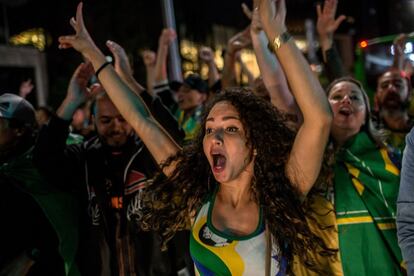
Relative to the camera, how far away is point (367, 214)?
2.47 meters

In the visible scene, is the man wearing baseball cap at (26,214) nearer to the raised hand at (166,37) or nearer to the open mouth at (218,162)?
the open mouth at (218,162)

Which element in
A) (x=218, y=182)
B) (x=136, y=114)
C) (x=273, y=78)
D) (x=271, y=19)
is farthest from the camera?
(x=273, y=78)

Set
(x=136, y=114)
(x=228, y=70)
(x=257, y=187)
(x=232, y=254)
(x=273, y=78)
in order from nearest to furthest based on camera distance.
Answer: (x=232, y=254)
(x=257, y=187)
(x=136, y=114)
(x=273, y=78)
(x=228, y=70)

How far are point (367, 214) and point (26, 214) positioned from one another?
188cm

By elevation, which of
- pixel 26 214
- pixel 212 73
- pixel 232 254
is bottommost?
pixel 232 254

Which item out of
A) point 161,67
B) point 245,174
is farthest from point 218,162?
point 161,67

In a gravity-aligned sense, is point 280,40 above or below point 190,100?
below

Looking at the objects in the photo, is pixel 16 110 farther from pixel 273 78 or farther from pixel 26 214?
pixel 273 78

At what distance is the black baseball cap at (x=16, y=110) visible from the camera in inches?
116

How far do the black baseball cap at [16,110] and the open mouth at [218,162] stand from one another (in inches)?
54.8

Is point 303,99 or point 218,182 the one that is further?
point 218,182

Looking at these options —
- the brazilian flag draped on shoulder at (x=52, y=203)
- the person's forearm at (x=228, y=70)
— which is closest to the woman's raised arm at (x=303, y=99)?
the brazilian flag draped on shoulder at (x=52, y=203)

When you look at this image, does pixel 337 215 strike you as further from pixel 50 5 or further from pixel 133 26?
pixel 50 5

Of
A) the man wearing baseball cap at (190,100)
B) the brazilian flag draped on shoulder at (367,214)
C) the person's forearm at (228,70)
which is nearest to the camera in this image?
the brazilian flag draped on shoulder at (367,214)
